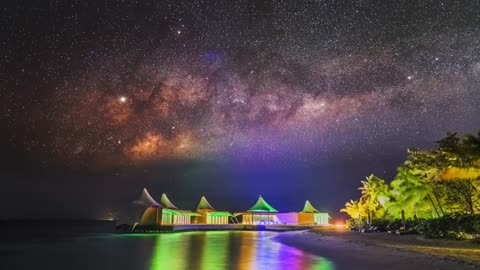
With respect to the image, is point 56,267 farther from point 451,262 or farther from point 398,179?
point 398,179

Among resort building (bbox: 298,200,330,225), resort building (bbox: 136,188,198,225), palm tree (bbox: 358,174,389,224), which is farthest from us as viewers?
resort building (bbox: 298,200,330,225)

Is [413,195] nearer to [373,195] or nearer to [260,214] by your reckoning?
[373,195]

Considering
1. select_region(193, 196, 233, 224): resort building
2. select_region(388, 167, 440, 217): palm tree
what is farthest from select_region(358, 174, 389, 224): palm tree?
select_region(193, 196, 233, 224): resort building

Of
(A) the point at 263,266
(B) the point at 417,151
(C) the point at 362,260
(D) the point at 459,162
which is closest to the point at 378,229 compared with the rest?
(B) the point at 417,151

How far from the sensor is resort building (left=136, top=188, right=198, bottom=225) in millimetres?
70562

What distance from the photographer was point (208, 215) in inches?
3442

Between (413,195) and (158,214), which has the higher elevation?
(413,195)

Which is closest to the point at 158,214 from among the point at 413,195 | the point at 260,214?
the point at 260,214

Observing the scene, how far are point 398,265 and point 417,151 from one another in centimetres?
2695

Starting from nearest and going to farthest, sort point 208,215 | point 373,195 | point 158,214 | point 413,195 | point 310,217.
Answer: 1. point 413,195
2. point 373,195
3. point 158,214
4. point 208,215
5. point 310,217

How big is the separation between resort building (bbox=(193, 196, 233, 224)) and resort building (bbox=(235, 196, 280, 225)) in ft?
13.3

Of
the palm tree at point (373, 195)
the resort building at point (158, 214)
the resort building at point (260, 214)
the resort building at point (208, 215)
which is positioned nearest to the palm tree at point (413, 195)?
the palm tree at point (373, 195)

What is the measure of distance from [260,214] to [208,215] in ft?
35.2

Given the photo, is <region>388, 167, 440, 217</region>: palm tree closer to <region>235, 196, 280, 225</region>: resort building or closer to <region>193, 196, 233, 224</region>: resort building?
<region>235, 196, 280, 225</region>: resort building
